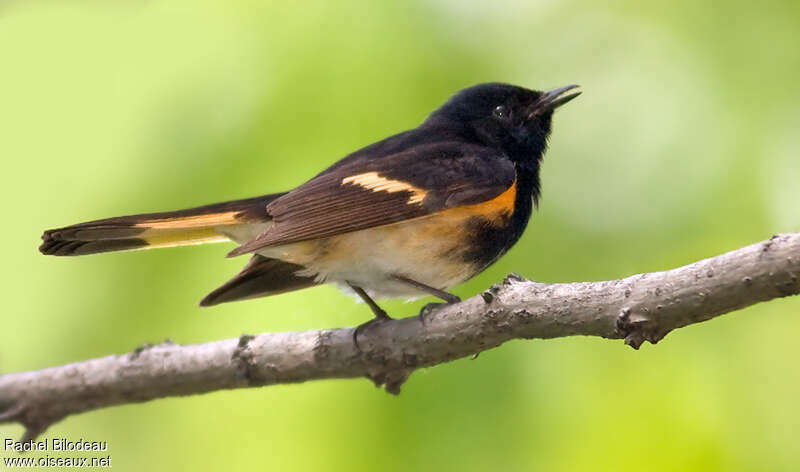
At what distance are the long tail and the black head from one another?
3.58 ft

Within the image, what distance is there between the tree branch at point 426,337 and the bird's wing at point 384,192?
44 cm

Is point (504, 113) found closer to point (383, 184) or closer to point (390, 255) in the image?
point (383, 184)

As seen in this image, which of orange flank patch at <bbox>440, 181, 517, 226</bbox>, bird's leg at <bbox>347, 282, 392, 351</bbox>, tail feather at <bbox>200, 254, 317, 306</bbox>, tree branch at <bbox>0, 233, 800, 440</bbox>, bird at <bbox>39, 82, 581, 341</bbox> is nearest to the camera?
tree branch at <bbox>0, 233, 800, 440</bbox>

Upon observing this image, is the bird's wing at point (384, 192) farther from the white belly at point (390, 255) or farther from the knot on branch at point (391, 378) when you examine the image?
the knot on branch at point (391, 378)

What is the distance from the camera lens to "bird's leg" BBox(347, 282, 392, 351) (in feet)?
10.7

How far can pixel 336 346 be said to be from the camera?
3242mm

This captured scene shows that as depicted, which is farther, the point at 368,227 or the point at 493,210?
the point at 493,210

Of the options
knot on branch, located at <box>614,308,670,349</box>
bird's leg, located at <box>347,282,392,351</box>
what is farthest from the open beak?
knot on branch, located at <box>614,308,670,349</box>

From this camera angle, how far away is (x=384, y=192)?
3.52 m

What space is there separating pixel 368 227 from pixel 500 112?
1.19 meters

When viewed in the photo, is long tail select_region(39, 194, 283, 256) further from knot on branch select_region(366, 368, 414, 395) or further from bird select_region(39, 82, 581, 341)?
knot on branch select_region(366, 368, 414, 395)

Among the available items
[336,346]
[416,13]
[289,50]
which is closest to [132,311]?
[336,346]

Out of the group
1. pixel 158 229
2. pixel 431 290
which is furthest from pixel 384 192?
pixel 158 229

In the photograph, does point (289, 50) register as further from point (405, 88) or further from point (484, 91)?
point (484, 91)
